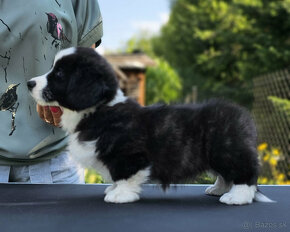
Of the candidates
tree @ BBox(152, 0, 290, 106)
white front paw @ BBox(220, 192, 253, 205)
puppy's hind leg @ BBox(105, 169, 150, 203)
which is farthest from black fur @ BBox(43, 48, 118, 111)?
tree @ BBox(152, 0, 290, 106)

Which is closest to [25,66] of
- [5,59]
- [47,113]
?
[5,59]

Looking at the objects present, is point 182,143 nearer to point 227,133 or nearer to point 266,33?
point 227,133

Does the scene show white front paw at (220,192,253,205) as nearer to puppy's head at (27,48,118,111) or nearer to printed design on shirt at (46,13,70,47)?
puppy's head at (27,48,118,111)

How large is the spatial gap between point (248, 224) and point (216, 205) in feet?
0.96

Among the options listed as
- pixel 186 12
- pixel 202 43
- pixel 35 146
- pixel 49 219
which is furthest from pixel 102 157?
pixel 186 12

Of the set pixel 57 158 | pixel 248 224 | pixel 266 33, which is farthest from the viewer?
pixel 266 33

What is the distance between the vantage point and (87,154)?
2.01 m

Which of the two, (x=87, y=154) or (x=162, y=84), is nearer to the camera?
(x=87, y=154)

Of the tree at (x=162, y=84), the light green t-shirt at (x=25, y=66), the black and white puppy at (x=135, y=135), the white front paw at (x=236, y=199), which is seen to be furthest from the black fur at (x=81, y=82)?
the tree at (x=162, y=84)

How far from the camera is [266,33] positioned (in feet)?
34.2

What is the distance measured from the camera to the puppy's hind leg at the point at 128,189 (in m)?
2.02

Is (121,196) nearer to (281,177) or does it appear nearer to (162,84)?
(281,177)

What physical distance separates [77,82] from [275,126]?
6886mm

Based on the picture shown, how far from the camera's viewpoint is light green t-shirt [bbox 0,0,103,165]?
244 cm
